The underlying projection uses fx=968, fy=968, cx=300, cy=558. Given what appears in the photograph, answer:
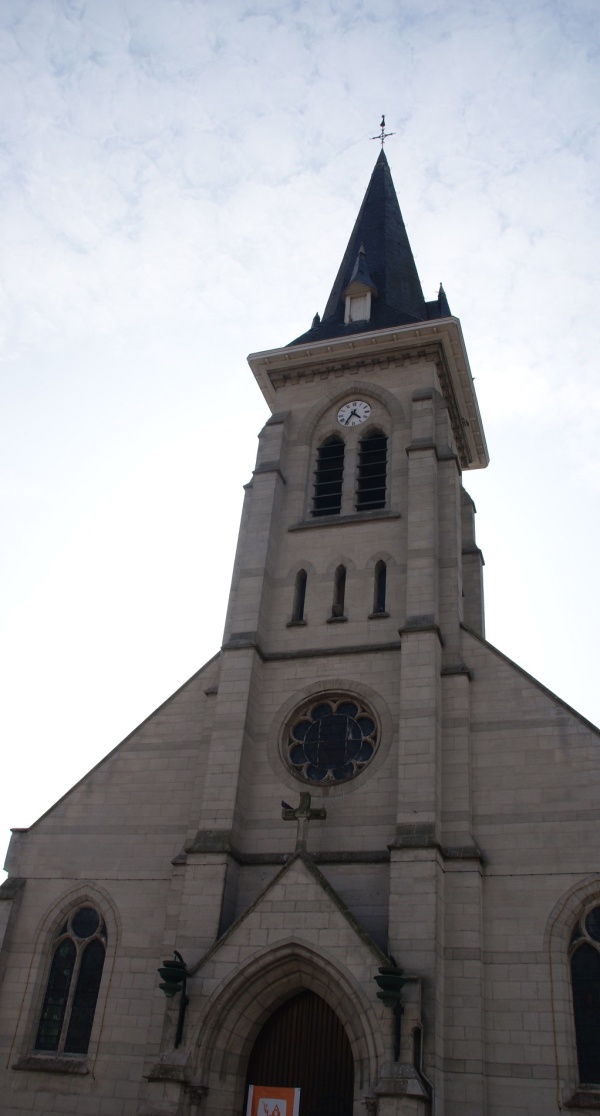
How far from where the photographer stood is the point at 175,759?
1977 centimetres

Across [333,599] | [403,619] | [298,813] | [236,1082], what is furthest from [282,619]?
[236,1082]

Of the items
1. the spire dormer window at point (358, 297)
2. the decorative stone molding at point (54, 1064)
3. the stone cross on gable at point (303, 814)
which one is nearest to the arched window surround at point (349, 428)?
the spire dormer window at point (358, 297)

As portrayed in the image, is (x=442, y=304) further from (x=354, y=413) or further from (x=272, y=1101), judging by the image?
(x=272, y=1101)

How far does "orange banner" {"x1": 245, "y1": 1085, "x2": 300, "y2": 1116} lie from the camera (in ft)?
50.2

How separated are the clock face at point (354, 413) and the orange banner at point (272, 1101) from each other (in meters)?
14.9

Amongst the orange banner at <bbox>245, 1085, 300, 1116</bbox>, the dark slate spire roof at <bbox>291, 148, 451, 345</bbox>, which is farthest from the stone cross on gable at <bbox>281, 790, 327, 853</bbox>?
the dark slate spire roof at <bbox>291, 148, 451, 345</bbox>

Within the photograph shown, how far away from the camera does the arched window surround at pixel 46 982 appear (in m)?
16.8

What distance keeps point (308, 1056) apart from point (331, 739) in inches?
220

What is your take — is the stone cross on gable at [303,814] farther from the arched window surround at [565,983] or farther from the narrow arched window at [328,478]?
the narrow arched window at [328,478]

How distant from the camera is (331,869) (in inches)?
676

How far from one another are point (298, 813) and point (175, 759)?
392cm

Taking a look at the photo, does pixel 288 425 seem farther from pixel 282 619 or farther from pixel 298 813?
pixel 298 813

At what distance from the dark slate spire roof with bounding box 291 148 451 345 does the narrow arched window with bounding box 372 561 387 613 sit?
725cm

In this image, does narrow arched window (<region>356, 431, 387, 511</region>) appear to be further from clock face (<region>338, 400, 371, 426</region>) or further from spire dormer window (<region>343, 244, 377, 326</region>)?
spire dormer window (<region>343, 244, 377, 326</region>)
